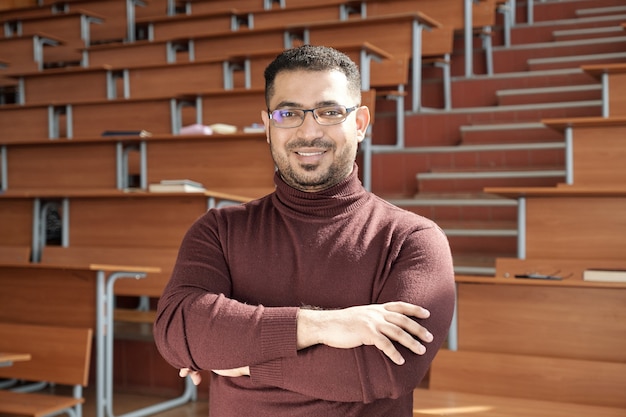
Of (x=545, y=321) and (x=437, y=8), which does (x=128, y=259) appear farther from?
(x=437, y=8)

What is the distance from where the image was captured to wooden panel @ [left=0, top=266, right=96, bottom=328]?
2.23 metres

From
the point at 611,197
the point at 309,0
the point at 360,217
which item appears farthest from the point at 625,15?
the point at 360,217

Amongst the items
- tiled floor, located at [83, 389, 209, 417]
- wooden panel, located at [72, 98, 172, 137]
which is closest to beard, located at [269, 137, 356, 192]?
tiled floor, located at [83, 389, 209, 417]

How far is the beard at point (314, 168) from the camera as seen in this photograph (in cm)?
101

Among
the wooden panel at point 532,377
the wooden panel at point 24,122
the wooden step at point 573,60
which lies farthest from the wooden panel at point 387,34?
the wooden panel at point 532,377

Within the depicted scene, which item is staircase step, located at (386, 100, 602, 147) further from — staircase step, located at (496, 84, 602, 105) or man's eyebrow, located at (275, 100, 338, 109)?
man's eyebrow, located at (275, 100, 338, 109)

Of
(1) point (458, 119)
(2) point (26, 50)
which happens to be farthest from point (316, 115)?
(2) point (26, 50)

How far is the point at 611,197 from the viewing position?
2.20 m

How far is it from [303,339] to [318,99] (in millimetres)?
289

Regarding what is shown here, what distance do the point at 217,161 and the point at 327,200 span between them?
6.72 ft

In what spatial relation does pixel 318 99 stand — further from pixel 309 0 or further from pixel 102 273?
pixel 309 0

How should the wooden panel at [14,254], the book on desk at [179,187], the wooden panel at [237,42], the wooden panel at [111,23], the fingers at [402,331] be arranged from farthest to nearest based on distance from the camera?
the wooden panel at [111,23] → the wooden panel at [237,42] → the wooden panel at [14,254] → the book on desk at [179,187] → the fingers at [402,331]

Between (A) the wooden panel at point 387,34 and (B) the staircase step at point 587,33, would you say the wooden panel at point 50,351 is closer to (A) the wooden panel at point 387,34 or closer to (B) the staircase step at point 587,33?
(A) the wooden panel at point 387,34

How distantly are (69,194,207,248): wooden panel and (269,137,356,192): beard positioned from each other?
1563 mm
